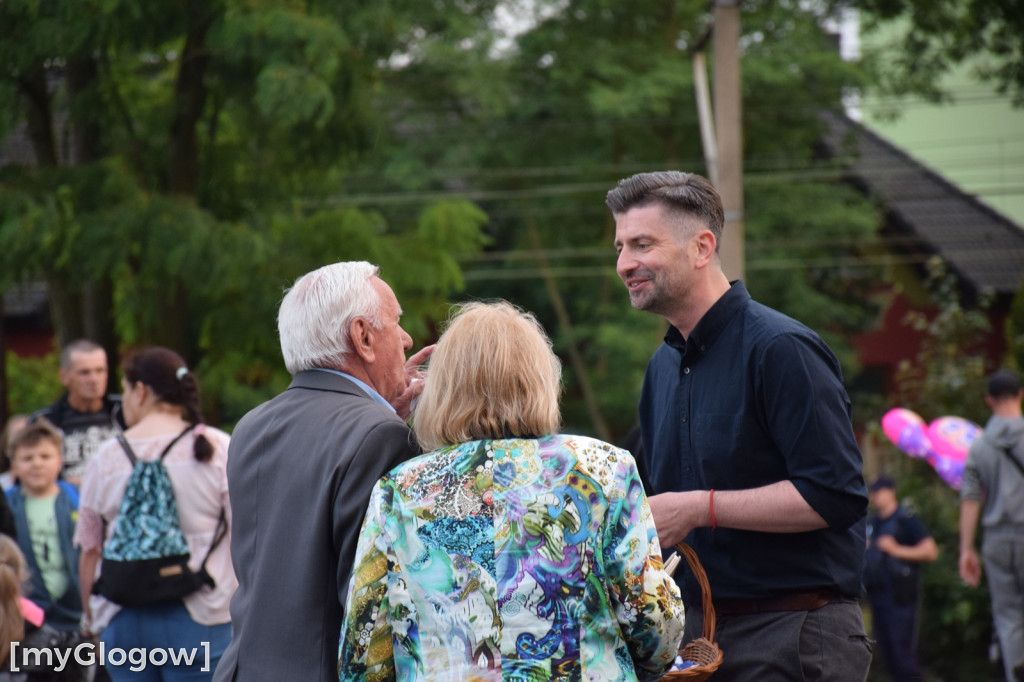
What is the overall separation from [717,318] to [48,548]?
13.9 ft

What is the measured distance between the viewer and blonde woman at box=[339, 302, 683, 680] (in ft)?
7.57

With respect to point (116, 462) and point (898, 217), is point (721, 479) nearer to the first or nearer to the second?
point (116, 462)

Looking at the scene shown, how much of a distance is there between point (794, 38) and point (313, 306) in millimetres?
16143

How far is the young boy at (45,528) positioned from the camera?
19.0ft

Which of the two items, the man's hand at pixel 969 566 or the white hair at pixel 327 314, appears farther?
the man's hand at pixel 969 566

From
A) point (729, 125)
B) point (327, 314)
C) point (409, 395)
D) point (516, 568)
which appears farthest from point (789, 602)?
point (729, 125)

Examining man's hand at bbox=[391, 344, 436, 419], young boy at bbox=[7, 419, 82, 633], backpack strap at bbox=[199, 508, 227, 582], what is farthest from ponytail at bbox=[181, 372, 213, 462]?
man's hand at bbox=[391, 344, 436, 419]

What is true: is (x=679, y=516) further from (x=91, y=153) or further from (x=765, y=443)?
(x=91, y=153)

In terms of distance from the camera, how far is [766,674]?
2781 millimetres

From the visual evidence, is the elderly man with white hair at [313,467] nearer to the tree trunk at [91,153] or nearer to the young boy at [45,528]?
the young boy at [45,528]

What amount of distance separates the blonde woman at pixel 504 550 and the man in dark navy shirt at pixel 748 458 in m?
0.44

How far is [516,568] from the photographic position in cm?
232

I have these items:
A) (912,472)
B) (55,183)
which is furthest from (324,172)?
(912,472)

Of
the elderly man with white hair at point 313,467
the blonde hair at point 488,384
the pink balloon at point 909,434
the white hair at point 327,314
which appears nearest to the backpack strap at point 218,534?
the elderly man with white hair at point 313,467
